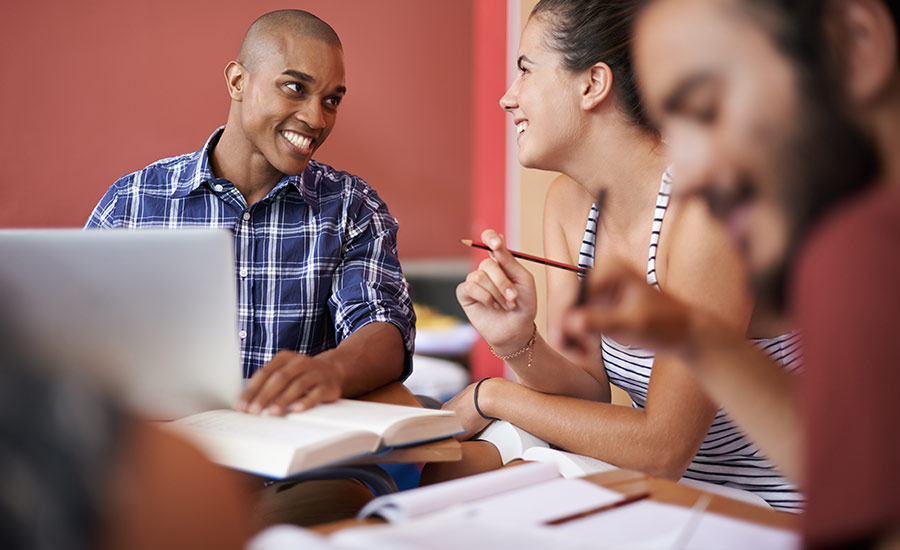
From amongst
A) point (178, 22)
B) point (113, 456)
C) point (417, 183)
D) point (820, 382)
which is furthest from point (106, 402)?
point (417, 183)

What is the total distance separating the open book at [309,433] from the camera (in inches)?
31.0

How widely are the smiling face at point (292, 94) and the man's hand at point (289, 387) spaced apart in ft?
2.81

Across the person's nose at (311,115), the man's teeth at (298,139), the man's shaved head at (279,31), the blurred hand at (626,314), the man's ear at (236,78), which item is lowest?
the blurred hand at (626,314)

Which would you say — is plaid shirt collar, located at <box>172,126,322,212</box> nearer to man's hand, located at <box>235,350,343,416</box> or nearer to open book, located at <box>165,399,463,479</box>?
man's hand, located at <box>235,350,343,416</box>

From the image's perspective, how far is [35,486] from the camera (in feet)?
1.12

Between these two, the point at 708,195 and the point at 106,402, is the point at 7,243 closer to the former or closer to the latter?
the point at 106,402

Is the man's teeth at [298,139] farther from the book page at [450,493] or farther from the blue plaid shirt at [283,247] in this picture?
the book page at [450,493]

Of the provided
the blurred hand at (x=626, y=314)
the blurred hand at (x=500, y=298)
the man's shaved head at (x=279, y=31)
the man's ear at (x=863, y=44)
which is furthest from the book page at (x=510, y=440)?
the man's shaved head at (x=279, y=31)

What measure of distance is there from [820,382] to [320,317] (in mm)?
1398

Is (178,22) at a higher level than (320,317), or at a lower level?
higher

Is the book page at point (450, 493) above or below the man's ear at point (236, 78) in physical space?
below

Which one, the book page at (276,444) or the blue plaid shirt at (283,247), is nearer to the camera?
the book page at (276,444)

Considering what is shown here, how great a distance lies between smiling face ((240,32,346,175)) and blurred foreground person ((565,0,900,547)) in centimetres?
131

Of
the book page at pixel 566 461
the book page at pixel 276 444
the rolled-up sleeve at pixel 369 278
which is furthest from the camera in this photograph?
the rolled-up sleeve at pixel 369 278
